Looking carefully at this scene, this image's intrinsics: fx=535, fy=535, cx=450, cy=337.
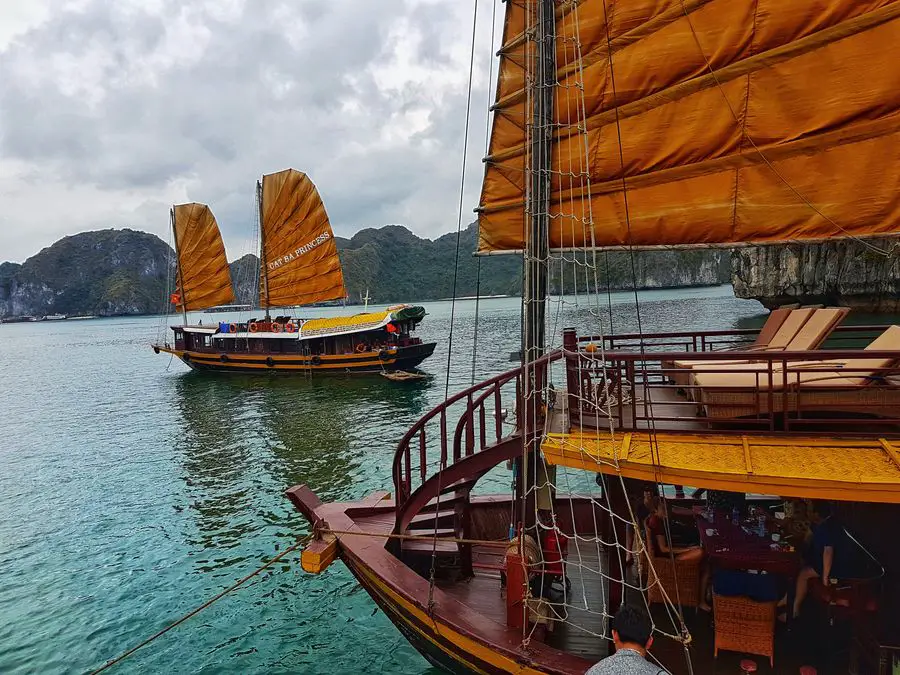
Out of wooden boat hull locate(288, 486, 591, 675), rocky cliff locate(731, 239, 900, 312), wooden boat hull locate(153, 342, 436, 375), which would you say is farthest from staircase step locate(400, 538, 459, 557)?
rocky cliff locate(731, 239, 900, 312)

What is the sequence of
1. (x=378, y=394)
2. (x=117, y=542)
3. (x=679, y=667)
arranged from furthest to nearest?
(x=378, y=394)
(x=117, y=542)
(x=679, y=667)

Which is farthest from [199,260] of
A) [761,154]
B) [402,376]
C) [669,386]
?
[669,386]

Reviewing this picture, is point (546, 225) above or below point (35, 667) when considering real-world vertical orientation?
above

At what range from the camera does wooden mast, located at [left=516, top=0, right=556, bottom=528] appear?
17.4 feet

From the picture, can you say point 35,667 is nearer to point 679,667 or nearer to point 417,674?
point 417,674

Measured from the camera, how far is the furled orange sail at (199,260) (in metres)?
38.5

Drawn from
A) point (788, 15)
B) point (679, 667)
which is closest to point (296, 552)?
point (679, 667)

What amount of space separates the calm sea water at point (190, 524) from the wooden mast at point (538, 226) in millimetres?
1113

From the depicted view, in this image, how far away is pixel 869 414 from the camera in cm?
462

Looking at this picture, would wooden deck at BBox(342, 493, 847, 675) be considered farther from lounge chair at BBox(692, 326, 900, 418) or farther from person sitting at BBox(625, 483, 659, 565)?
lounge chair at BBox(692, 326, 900, 418)

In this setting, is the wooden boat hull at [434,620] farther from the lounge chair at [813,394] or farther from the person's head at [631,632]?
the lounge chair at [813,394]

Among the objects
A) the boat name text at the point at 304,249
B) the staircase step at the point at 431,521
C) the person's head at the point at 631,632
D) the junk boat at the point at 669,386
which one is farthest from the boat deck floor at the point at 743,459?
the boat name text at the point at 304,249

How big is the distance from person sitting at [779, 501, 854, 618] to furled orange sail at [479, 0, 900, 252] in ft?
11.4

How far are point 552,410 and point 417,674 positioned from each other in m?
4.16
